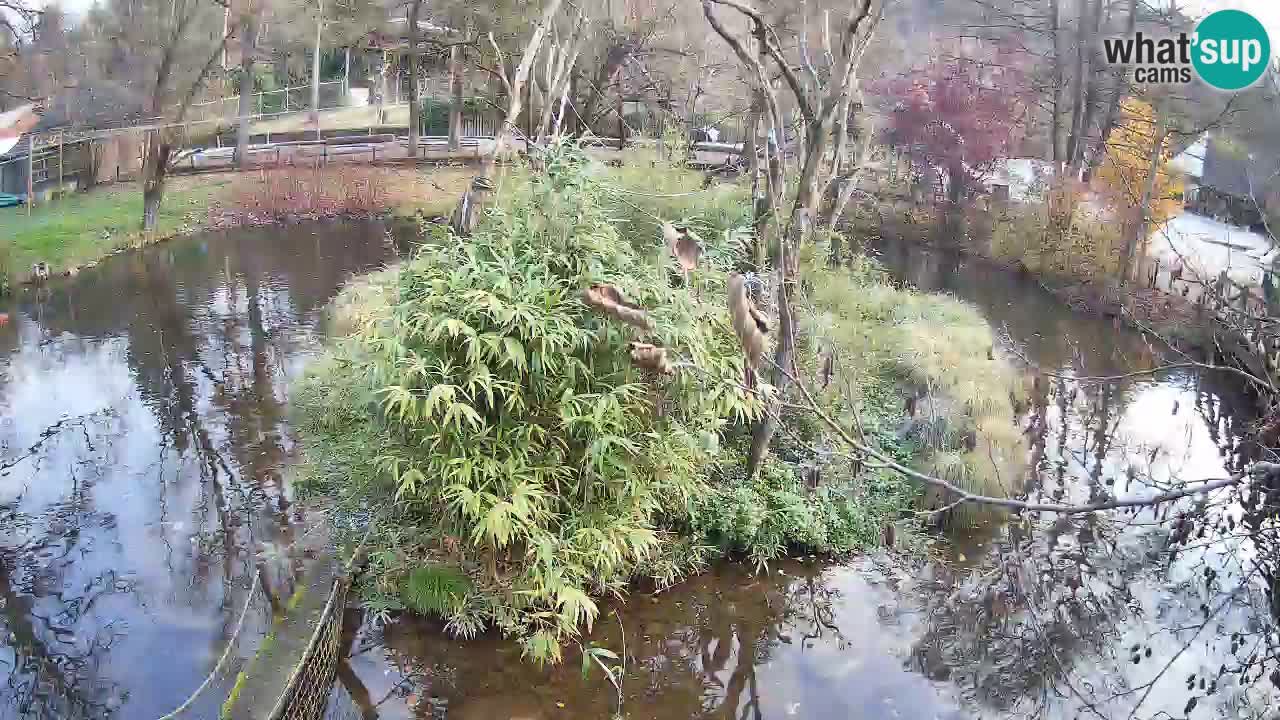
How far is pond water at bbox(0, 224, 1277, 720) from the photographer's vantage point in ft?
19.3

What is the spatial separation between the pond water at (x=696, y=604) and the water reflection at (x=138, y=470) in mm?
25

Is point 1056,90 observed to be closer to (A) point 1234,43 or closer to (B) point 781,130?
(A) point 1234,43

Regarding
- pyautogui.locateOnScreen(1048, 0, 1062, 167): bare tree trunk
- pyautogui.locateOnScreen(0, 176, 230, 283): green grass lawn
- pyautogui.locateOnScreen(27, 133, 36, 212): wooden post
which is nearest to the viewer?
pyautogui.locateOnScreen(0, 176, 230, 283): green grass lawn

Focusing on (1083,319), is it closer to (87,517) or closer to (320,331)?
(320,331)

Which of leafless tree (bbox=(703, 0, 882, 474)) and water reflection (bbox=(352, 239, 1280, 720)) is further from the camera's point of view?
leafless tree (bbox=(703, 0, 882, 474))

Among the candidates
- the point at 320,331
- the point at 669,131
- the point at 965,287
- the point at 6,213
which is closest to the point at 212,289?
the point at 320,331

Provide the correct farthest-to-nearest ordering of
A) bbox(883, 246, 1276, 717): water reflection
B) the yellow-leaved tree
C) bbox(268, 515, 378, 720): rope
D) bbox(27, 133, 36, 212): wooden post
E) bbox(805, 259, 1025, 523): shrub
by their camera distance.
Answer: bbox(27, 133, 36, 212): wooden post
the yellow-leaved tree
bbox(805, 259, 1025, 523): shrub
bbox(883, 246, 1276, 717): water reflection
bbox(268, 515, 378, 720): rope

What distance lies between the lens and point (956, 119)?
18.1 m

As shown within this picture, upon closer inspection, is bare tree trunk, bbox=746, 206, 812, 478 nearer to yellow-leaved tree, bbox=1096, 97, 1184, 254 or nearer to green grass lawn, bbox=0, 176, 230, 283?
yellow-leaved tree, bbox=1096, 97, 1184, 254

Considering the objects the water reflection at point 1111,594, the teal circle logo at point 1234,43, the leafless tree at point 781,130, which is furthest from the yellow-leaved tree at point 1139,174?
the leafless tree at point 781,130

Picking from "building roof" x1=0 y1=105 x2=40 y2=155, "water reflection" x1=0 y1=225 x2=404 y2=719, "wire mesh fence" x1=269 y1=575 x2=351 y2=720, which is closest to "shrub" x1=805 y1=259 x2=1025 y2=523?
"wire mesh fence" x1=269 y1=575 x2=351 y2=720

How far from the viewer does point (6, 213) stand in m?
16.1

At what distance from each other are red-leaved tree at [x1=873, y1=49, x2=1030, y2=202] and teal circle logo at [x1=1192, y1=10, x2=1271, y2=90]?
10.0 m

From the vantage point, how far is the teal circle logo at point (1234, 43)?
6949 mm
